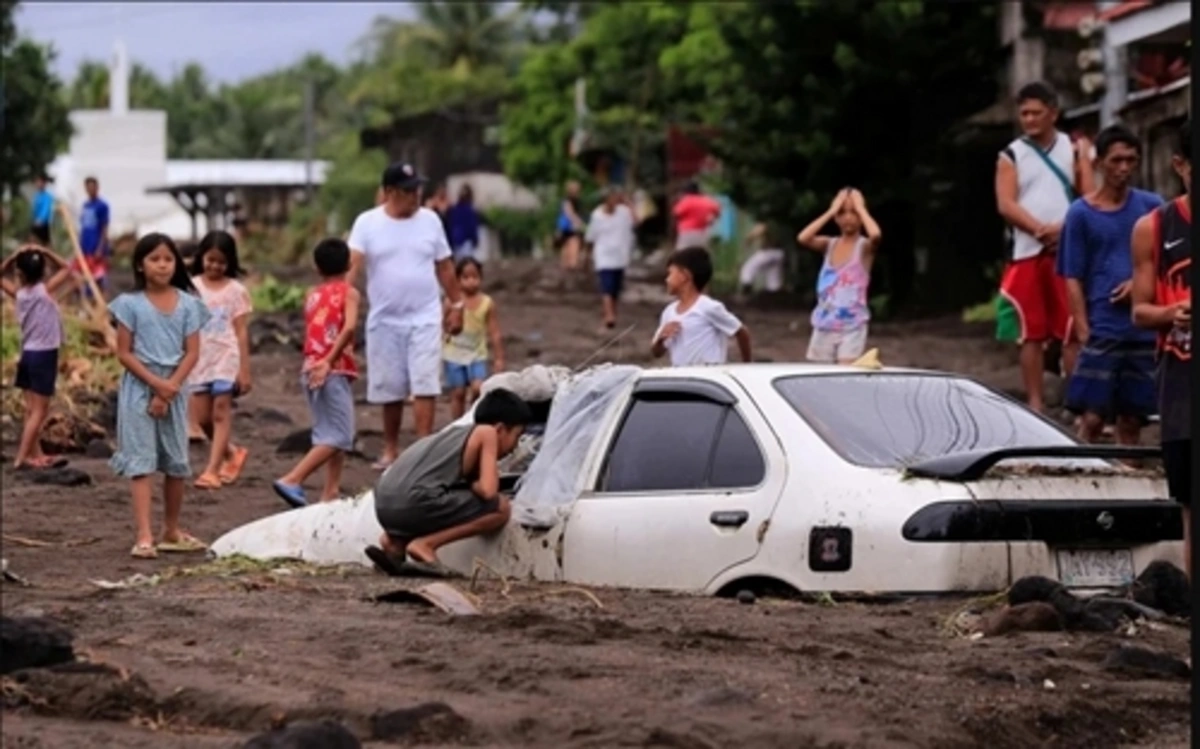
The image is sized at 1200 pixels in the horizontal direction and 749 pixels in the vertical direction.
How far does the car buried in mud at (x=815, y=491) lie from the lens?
924cm

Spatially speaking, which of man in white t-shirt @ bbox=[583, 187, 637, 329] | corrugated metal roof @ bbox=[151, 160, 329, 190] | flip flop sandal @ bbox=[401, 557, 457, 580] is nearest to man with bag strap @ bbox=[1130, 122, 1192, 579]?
flip flop sandal @ bbox=[401, 557, 457, 580]

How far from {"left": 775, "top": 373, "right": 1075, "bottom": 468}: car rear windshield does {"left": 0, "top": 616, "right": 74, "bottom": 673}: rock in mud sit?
317 centimetres

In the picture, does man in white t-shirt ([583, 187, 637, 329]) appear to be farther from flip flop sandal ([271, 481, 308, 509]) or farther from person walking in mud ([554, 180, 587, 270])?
flip flop sandal ([271, 481, 308, 509])

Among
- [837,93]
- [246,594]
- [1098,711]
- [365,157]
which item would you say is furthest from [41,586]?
[365,157]

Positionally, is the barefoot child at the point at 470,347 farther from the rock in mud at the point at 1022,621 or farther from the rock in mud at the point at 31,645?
the rock in mud at the point at 31,645

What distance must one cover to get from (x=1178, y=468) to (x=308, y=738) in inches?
150

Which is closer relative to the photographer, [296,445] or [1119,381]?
[1119,381]

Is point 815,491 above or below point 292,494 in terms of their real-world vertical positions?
above

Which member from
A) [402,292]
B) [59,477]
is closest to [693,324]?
[402,292]

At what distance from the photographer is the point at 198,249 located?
51.1ft

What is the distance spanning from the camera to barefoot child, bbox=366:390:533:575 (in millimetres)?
10477

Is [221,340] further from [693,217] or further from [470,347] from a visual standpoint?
[693,217]

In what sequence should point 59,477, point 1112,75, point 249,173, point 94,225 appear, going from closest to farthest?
1. point 59,477
2. point 1112,75
3. point 94,225
4. point 249,173

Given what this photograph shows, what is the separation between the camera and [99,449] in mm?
18094
